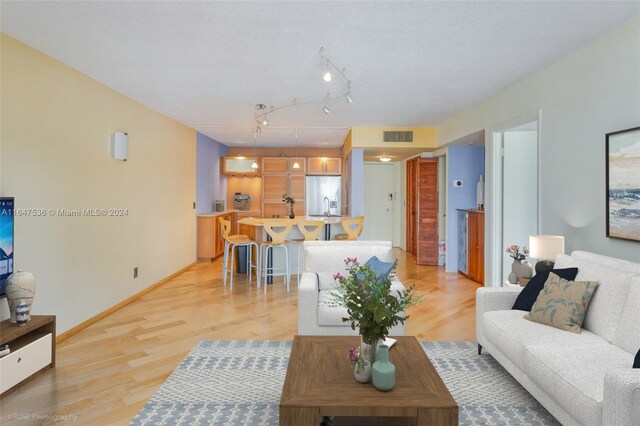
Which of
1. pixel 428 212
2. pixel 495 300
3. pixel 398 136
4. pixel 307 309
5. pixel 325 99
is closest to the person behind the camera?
pixel 495 300

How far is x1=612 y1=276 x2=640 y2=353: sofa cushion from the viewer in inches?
84.6

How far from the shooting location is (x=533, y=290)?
288 cm

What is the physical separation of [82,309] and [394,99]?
13.6 ft

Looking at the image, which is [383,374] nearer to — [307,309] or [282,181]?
[307,309]

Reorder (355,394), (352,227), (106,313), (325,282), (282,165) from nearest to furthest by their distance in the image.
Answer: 1. (355,394)
2. (325,282)
3. (106,313)
4. (352,227)
5. (282,165)

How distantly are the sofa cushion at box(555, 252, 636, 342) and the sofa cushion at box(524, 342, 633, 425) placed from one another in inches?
5.2

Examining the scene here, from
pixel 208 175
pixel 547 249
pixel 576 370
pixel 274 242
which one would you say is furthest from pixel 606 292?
pixel 208 175

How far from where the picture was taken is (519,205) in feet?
15.7

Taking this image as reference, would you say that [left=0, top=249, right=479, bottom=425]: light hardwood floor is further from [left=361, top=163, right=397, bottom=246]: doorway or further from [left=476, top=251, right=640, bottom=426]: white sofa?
[left=361, top=163, right=397, bottom=246]: doorway

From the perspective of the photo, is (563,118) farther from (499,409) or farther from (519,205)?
(499,409)

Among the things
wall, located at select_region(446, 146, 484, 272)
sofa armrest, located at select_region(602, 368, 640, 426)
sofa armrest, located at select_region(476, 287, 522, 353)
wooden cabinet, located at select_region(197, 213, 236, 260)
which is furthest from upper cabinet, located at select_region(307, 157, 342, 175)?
sofa armrest, located at select_region(602, 368, 640, 426)

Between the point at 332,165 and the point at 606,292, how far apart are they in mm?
6769

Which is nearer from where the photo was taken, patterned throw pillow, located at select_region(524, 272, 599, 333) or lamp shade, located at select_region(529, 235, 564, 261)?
patterned throw pillow, located at select_region(524, 272, 599, 333)

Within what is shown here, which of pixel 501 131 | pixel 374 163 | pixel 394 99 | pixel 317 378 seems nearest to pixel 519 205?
pixel 501 131
